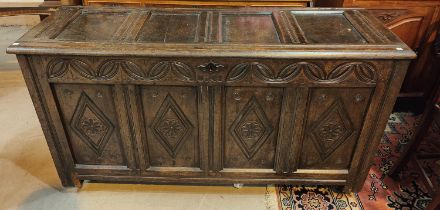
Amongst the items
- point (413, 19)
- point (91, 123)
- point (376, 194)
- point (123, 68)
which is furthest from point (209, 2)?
point (376, 194)

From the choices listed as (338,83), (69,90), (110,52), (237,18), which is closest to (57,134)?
(69,90)

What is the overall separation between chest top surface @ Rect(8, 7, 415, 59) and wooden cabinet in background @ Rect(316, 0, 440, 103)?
30 centimetres

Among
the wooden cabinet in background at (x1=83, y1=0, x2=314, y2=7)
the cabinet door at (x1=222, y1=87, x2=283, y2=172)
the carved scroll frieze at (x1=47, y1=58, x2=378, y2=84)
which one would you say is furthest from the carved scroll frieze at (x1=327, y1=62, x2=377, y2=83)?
the wooden cabinet in background at (x1=83, y1=0, x2=314, y2=7)

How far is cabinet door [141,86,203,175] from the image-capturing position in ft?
5.03

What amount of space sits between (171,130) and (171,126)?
0.03 metres

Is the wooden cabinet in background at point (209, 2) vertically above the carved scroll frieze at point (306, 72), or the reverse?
the wooden cabinet in background at point (209, 2)

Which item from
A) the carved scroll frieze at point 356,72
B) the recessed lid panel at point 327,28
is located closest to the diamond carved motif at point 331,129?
the carved scroll frieze at point 356,72

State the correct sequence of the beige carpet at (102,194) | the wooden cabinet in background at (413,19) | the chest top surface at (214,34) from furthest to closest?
the wooden cabinet in background at (413,19)
the beige carpet at (102,194)
the chest top surface at (214,34)

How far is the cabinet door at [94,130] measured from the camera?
60.6 inches

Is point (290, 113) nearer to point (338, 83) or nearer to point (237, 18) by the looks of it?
point (338, 83)

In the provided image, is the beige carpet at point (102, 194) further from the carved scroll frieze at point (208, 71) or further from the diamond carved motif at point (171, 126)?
the carved scroll frieze at point (208, 71)

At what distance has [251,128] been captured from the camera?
1.64 meters

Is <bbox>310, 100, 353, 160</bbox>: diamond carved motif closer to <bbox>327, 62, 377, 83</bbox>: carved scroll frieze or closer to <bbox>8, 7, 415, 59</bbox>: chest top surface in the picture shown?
<bbox>327, 62, 377, 83</bbox>: carved scroll frieze

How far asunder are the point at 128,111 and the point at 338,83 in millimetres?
952
